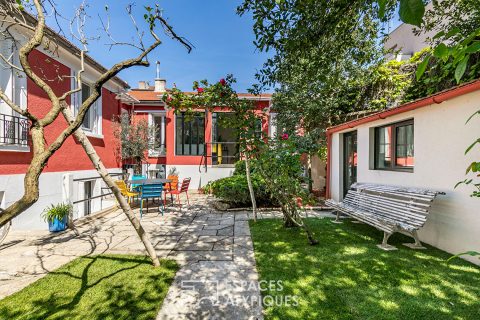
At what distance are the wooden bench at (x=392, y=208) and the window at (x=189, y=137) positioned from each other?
8764 millimetres

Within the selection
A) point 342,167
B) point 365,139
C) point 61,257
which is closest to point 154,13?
point 61,257

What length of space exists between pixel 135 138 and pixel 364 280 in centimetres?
1149

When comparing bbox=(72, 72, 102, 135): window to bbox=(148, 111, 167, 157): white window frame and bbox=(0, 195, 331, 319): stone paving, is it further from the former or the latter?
bbox=(148, 111, 167, 157): white window frame

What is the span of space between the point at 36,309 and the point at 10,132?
4.29 m

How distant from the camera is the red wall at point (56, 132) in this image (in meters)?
5.37

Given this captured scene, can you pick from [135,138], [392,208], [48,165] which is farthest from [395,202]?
[135,138]

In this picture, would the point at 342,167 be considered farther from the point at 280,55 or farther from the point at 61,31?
the point at 61,31

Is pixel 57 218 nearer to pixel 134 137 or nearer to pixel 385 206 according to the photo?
pixel 385 206

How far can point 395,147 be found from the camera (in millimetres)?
5988

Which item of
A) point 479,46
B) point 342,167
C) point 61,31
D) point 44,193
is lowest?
point 44,193

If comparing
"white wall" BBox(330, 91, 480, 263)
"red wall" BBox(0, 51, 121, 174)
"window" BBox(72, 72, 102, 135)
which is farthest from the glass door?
"window" BBox(72, 72, 102, 135)

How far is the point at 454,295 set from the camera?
2.96 m

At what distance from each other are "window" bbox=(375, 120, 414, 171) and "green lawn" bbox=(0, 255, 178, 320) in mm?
5370

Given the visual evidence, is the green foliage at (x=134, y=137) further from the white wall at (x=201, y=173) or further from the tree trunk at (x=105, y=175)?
the tree trunk at (x=105, y=175)
